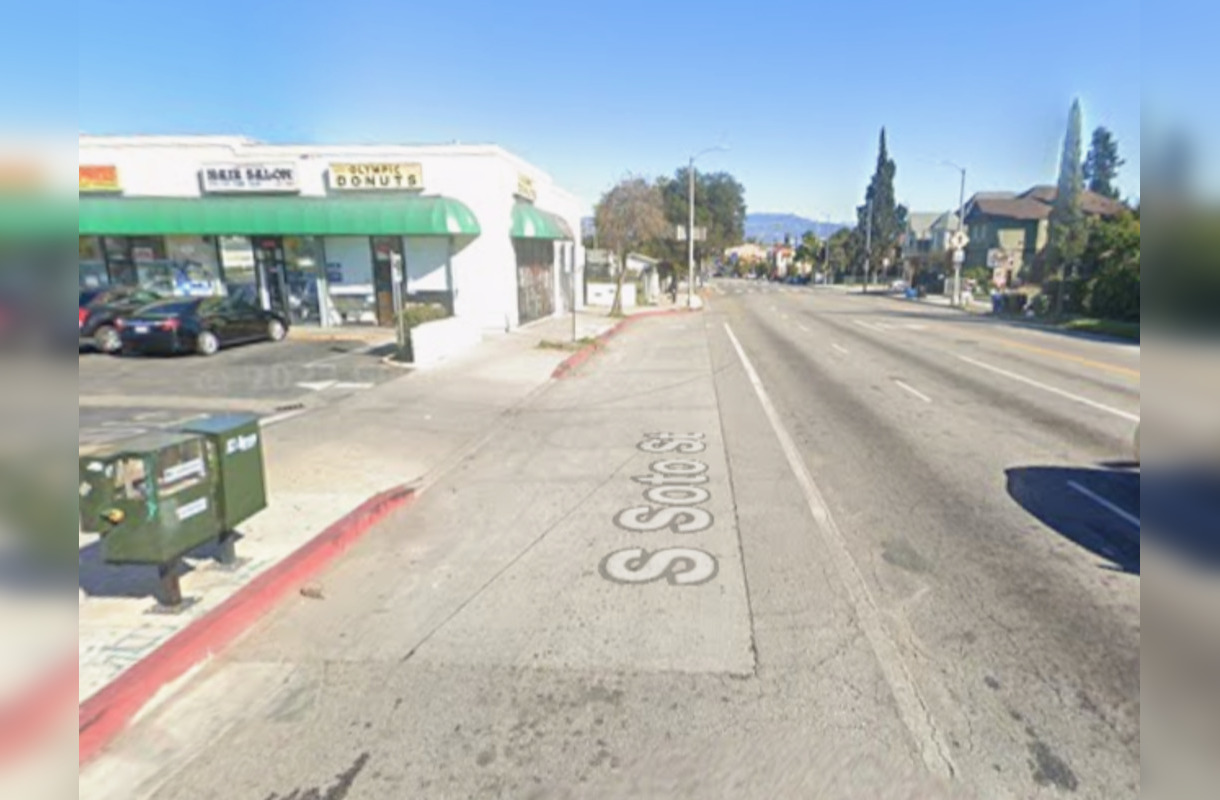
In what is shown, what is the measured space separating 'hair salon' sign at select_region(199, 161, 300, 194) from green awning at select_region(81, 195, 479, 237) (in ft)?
2.39

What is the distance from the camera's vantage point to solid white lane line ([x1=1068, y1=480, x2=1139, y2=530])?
18.6 ft

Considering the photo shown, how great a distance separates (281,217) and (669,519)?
17730 mm

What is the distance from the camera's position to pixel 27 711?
6.77 feet

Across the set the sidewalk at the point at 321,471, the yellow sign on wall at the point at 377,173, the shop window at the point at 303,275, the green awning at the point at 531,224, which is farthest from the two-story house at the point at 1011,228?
the sidewalk at the point at 321,471

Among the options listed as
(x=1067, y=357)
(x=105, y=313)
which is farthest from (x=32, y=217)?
(x=1067, y=357)

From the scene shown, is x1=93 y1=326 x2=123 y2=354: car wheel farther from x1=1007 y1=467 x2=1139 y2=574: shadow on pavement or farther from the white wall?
x1=1007 y1=467 x2=1139 y2=574: shadow on pavement

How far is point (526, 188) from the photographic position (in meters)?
22.7

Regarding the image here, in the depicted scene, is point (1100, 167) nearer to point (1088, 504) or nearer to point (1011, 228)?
point (1011, 228)

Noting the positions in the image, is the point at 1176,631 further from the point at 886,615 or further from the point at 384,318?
the point at 384,318

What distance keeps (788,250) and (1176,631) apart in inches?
6336

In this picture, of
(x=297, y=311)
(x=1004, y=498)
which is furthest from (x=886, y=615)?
(x=297, y=311)

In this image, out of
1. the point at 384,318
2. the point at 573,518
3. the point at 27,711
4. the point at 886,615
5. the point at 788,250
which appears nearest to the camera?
the point at 27,711

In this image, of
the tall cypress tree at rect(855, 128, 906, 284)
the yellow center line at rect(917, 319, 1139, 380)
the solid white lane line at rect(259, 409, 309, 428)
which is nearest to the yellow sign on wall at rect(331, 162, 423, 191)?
the solid white lane line at rect(259, 409, 309, 428)

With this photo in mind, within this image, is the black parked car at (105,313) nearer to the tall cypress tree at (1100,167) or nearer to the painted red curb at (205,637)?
the painted red curb at (205,637)
